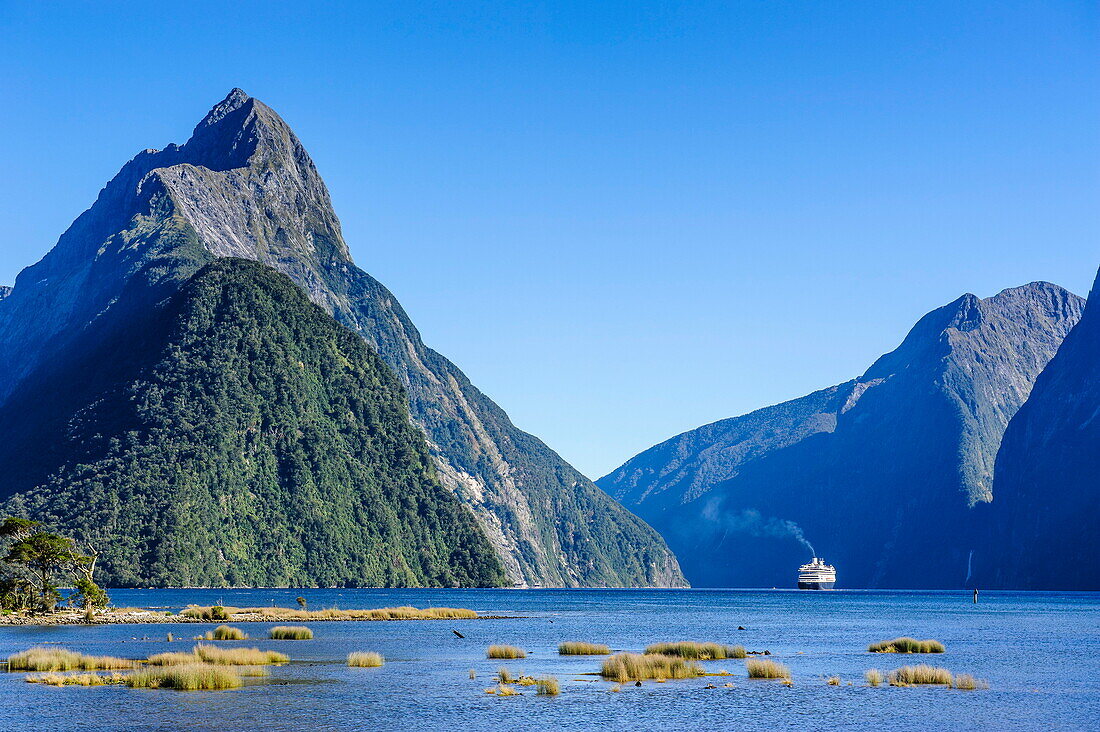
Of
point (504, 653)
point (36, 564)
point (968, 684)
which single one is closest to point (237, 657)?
point (504, 653)

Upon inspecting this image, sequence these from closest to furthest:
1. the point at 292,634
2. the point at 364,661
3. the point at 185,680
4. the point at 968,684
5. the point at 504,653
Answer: the point at 185,680
the point at 968,684
the point at 364,661
the point at 504,653
the point at 292,634

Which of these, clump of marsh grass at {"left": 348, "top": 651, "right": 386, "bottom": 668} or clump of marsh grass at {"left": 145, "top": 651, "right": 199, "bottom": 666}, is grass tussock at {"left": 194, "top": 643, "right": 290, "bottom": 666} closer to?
clump of marsh grass at {"left": 145, "top": 651, "right": 199, "bottom": 666}

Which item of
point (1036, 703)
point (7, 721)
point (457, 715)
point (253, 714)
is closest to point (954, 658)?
point (1036, 703)

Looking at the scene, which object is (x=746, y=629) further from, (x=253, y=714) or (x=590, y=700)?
(x=253, y=714)

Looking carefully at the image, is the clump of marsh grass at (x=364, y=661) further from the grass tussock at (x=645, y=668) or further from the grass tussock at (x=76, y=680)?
the grass tussock at (x=76, y=680)

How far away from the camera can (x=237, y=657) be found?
8694cm

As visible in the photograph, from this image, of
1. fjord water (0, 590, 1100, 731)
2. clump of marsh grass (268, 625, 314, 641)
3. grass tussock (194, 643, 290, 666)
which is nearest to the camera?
fjord water (0, 590, 1100, 731)

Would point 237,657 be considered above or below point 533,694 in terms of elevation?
above

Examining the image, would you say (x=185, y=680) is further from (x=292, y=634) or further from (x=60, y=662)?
(x=292, y=634)

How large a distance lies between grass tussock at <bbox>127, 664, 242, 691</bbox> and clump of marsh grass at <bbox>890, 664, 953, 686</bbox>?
41281 millimetres

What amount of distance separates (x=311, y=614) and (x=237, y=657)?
68.9 m

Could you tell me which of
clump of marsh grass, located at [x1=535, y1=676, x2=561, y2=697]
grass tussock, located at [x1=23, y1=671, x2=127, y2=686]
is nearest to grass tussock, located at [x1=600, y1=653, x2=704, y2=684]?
clump of marsh grass, located at [x1=535, y1=676, x2=561, y2=697]

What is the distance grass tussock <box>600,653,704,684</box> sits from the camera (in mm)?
83375

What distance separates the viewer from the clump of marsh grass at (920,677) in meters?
81.1
